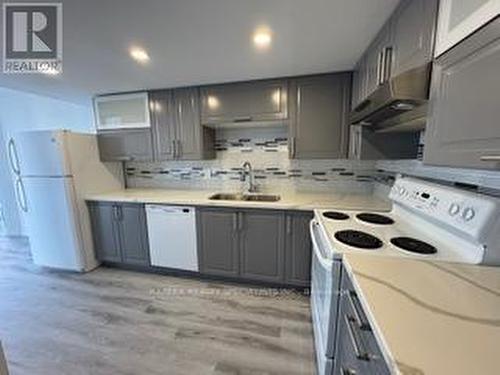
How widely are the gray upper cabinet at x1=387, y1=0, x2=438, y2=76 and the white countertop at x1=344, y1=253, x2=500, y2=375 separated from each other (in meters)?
0.85

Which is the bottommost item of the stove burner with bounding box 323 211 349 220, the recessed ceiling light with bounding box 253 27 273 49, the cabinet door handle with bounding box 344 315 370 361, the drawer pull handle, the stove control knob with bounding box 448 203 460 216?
the drawer pull handle

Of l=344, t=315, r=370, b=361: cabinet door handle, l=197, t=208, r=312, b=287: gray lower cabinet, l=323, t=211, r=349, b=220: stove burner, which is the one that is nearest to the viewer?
l=344, t=315, r=370, b=361: cabinet door handle

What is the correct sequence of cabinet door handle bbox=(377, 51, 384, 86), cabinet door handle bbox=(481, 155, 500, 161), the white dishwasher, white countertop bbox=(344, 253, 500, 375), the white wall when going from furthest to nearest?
1. the white wall
2. the white dishwasher
3. cabinet door handle bbox=(377, 51, 384, 86)
4. cabinet door handle bbox=(481, 155, 500, 161)
5. white countertop bbox=(344, 253, 500, 375)

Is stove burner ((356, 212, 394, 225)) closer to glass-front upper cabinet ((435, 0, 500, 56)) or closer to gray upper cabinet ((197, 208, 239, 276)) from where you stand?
glass-front upper cabinet ((435, 0, 500, 56))

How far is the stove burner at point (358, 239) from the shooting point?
1146mm

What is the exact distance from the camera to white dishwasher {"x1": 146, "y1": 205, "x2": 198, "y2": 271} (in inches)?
96.8

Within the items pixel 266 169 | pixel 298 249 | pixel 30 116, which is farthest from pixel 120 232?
pixel 30 116

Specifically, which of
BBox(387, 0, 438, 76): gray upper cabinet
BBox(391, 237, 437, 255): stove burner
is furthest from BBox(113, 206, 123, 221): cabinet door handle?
BBox(387, 0, 438, 76): gray upper cabinet

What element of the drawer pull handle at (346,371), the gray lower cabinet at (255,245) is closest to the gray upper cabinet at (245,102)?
the gray lower cabinet at (255,245)

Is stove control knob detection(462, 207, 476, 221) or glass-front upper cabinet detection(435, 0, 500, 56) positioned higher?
glass-front upper cabinet detection(435, 0, 500, 56)

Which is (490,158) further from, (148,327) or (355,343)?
(148,327)

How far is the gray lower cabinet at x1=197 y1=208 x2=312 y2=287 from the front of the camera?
7.23 ft

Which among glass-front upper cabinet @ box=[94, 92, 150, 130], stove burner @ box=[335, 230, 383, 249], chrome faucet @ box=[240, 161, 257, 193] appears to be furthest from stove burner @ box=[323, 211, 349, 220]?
glass-front upper cabinet @ box=[94, 92, 150, 130]

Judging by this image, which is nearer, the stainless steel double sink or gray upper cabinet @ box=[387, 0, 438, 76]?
gray upper cabinet @ box=[387, 0, 438, 76]
